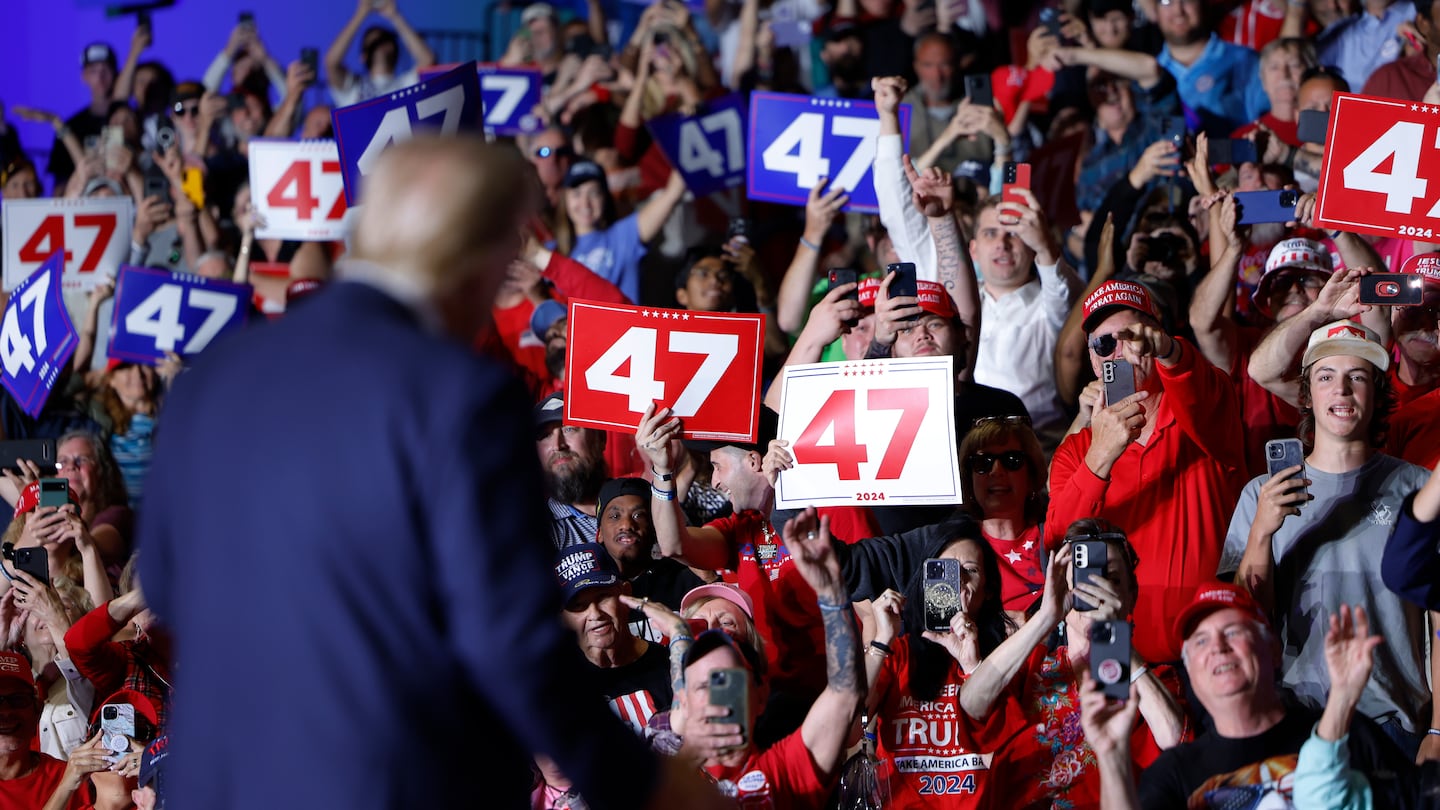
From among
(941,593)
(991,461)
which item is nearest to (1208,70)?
(991,461)

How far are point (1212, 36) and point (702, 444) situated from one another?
4083 millimetres

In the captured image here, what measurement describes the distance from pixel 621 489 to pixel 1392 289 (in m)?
2.68

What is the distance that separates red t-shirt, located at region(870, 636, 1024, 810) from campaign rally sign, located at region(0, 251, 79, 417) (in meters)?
4.38

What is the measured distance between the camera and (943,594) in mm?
4824

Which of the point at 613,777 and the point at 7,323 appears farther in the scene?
the point at 7,323

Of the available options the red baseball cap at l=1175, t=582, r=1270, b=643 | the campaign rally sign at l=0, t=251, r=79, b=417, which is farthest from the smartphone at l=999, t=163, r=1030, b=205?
the campaign rally sign at l=0, t=251, r=79, b=417

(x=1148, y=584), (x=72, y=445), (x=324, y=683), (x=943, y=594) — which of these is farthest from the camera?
(x=72, y=445)

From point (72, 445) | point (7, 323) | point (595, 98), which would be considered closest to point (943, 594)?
point (72, 445)

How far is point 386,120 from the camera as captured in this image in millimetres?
6180

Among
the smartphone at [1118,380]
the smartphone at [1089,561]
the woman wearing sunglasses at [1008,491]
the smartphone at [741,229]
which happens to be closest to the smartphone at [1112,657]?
the smartphone at [1089,561]

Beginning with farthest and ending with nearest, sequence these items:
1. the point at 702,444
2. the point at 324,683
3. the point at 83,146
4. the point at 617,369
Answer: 1. the point at 83,146
2. the point at 702,444
3. the point at 617,369
4. the point at 324,683

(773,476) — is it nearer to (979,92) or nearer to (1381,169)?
(1381,169)

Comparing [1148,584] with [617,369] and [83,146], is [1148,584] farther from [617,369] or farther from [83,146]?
[83,146]

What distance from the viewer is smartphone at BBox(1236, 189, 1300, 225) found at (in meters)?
6.16
